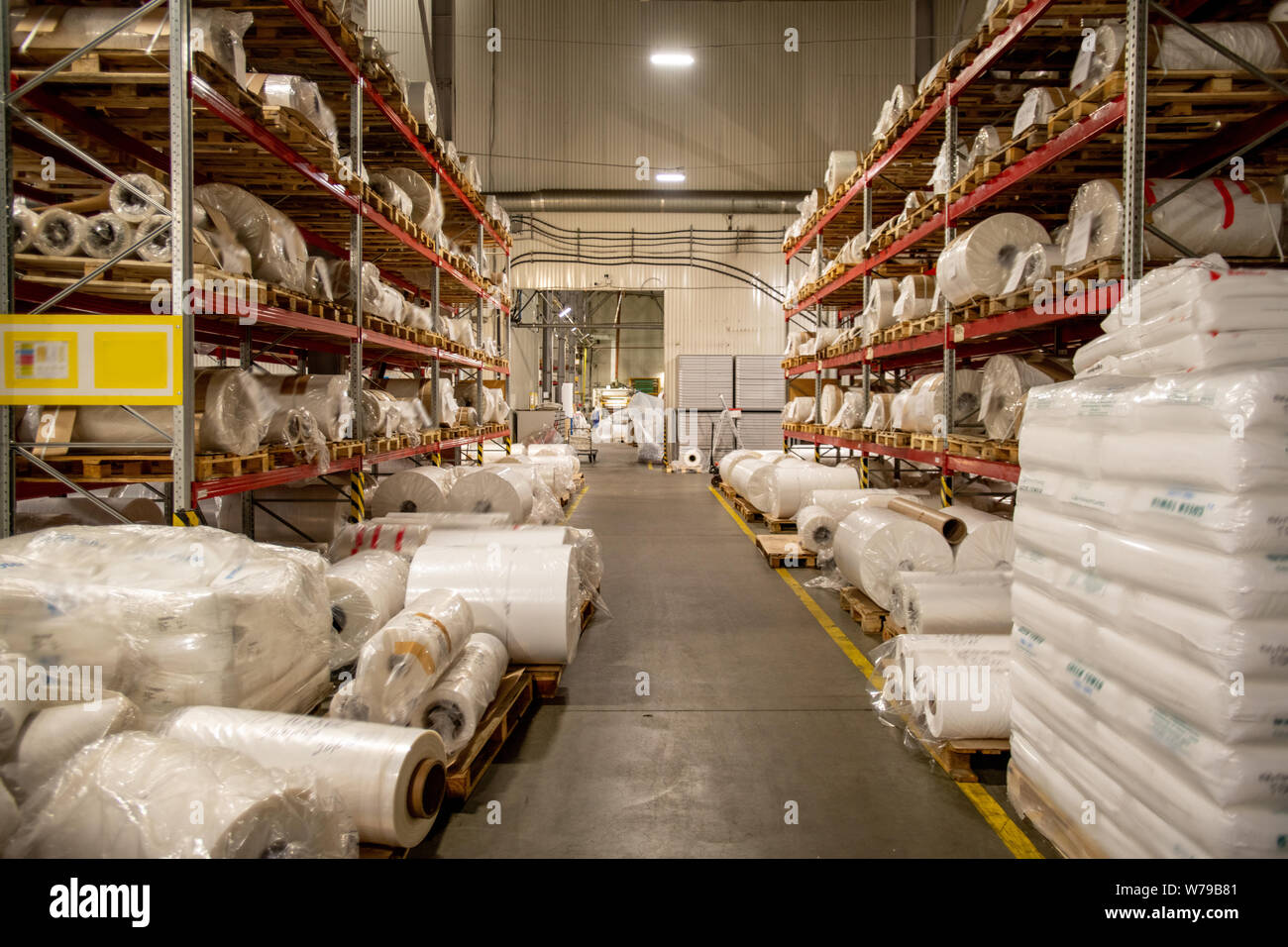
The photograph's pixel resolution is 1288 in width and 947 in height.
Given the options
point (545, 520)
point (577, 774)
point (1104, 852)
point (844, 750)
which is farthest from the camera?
point (545, 520)

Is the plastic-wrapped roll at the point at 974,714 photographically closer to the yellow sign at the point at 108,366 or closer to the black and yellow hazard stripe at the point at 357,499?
the yellow sign at the point at 108,366

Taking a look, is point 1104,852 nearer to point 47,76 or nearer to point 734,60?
point 47,76

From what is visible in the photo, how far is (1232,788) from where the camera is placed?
6.58 ft

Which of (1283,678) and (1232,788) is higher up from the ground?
(1283,678)

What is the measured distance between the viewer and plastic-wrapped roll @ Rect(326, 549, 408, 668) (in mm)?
3982

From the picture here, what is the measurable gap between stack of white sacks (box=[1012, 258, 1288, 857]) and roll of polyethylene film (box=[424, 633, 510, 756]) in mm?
2565

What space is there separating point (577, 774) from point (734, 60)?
2112cm

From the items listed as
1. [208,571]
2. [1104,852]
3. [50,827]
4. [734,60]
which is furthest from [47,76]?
[734,60]

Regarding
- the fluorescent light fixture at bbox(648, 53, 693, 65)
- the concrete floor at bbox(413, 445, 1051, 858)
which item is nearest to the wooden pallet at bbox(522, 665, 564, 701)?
the concrete floor at bbox(413, 445, 1051, 858)

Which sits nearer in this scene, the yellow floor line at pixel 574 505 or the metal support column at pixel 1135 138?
the metal support column at pixel 1135 138

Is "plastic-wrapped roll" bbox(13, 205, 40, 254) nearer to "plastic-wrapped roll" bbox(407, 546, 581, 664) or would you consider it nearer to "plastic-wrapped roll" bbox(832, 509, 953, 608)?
"plastic-wrapped roll" bbox(407, 546, 581, 664)

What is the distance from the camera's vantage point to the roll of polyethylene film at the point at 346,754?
2.57 m

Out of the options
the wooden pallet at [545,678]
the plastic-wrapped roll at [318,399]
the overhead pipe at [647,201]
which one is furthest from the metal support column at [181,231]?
the overhead pipe at [647,201]

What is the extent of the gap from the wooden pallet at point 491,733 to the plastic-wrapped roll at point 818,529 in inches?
167
